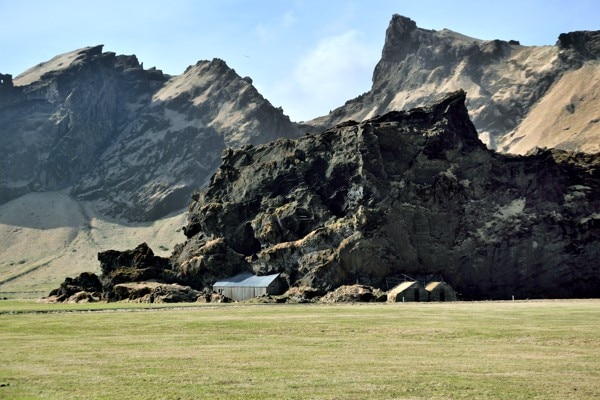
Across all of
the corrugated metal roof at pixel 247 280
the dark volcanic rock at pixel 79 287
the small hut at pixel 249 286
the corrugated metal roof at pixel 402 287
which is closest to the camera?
the corrugated metal roof at pixel 402 287

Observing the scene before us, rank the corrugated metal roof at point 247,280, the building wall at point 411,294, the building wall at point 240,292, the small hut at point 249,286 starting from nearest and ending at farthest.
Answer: the building wall at point 411,294 < the building wall at point 240,292 < the small hut at point 249,286 < the corrugated metal roof at point 247,280

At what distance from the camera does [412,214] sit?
4656 inches

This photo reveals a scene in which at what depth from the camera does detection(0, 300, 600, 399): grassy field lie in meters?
23.7

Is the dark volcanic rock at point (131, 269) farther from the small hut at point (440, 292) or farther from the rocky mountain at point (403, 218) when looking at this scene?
the small hut at point (440, 292)

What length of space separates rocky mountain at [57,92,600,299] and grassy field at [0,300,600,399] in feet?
204

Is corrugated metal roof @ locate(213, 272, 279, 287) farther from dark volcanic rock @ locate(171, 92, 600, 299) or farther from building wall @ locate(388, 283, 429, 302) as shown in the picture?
building wall @ locate(388, 283, 429, 302)

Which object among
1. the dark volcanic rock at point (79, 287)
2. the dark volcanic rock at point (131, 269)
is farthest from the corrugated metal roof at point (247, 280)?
the dark volcanic rock at point (79, 287)

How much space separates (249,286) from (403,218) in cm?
2820

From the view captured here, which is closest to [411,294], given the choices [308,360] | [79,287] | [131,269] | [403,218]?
[403,218]

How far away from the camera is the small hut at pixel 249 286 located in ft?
374

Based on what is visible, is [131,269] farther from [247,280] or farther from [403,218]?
[403,218]

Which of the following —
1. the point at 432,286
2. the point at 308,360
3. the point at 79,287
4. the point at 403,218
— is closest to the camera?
the point at 308,360

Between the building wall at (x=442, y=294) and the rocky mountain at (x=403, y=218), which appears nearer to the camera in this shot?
the building wall at (x=442, y=294)

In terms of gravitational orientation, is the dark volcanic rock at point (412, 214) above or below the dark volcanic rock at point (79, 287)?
above
